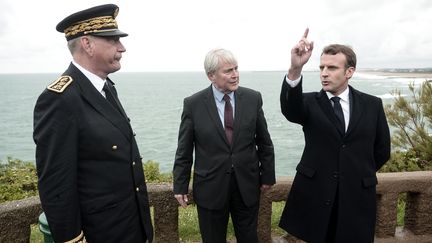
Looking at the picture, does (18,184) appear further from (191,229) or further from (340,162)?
(340,162)

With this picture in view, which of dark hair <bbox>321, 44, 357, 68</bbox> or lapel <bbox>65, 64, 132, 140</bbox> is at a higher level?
dark hair <bbox>321, 44, 357, 68</bbox>

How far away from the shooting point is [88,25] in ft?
7.78

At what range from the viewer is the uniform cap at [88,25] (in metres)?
2.37

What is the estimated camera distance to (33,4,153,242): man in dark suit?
2.14m

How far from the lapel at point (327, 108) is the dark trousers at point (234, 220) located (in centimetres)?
89

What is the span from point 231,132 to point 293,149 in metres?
29.4

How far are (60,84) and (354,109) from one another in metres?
2.18

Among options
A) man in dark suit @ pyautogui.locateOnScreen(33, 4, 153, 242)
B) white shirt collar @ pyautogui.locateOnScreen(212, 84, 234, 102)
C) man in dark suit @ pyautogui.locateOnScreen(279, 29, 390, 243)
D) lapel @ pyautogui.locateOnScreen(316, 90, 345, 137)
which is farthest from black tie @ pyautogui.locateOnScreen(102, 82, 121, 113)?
lapel @ pyautogui.locateOnScreen(316, 90, 345, 137)

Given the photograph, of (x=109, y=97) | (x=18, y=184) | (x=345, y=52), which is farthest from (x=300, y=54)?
(x=18, y=184)

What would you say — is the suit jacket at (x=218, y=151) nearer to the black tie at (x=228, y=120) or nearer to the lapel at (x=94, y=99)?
the black tie at (x=228, y=120)

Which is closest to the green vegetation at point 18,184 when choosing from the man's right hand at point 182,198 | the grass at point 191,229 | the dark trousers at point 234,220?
the grass at point 191,229

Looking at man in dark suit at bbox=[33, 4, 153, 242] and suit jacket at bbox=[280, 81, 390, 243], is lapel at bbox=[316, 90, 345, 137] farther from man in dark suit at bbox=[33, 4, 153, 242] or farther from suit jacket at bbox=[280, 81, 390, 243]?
man in dark suit at bbox=[33, 4, 153, 242]

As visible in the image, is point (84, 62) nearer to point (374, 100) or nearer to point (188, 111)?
point (188, 111)

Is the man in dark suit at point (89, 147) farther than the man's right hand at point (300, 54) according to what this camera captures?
No
